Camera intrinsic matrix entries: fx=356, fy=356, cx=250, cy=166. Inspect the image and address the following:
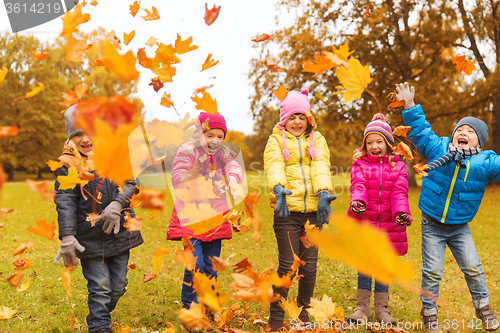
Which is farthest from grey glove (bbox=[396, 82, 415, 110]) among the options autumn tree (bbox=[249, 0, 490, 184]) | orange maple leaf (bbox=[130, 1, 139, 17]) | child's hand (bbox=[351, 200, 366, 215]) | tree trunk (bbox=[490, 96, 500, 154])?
tree trunk (bbox=[490, 96, 500, 154])

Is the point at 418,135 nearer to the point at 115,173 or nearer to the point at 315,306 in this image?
the point at 315,306

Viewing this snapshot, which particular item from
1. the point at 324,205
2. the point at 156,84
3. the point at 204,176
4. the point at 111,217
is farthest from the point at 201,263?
the point at 156,84

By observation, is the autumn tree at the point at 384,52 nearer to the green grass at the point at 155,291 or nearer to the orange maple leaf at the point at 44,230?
the green grass at the point at 155,291

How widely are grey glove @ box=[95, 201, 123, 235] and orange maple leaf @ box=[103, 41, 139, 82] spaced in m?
1.29

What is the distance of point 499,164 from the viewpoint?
2.73 meters

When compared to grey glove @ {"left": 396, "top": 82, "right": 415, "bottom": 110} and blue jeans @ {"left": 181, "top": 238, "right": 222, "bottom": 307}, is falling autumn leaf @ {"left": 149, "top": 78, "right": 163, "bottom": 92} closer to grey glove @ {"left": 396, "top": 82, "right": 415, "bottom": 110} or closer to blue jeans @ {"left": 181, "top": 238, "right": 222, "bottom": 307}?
blue jeans @ {"left": 181, "top": 238, "right": 222, "bottom": 307}

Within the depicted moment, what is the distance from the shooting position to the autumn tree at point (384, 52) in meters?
12.2

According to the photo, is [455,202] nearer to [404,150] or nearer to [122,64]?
[404,150]

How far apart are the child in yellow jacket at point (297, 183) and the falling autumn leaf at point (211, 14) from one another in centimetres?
118

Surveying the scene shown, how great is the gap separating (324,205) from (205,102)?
122 centimetres

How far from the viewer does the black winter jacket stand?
2.46 meters

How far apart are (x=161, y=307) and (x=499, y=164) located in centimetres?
319

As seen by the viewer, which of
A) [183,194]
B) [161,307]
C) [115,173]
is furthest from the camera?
[161,307]

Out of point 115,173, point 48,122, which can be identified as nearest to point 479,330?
point 115,173
